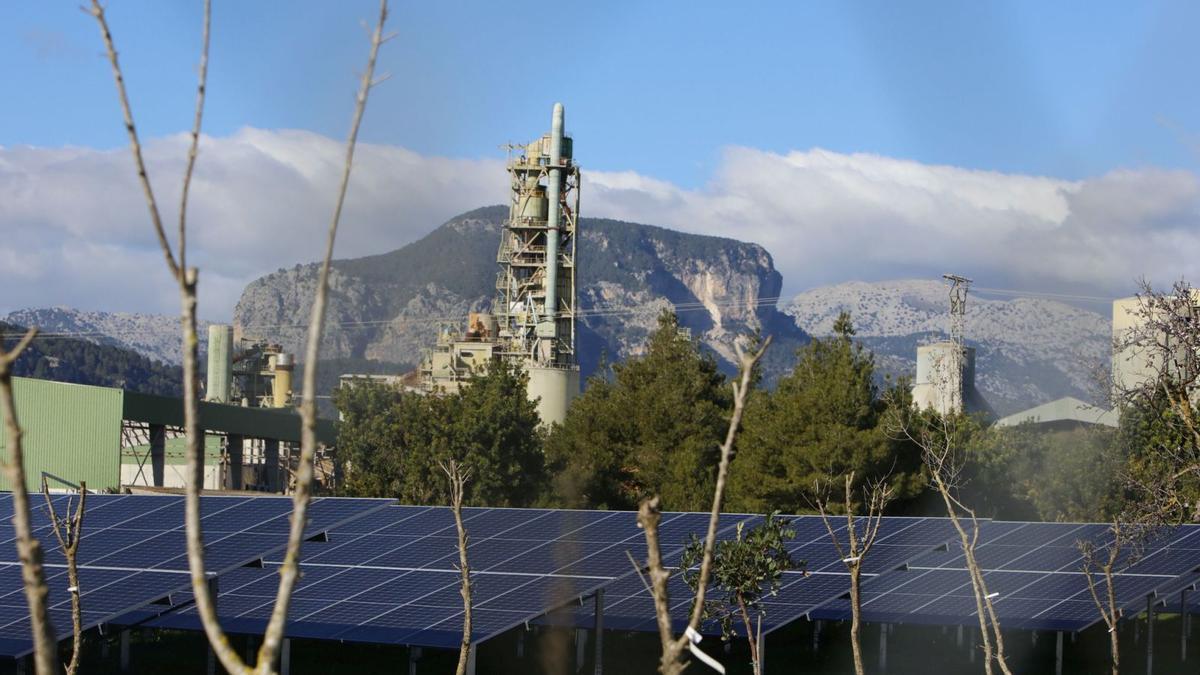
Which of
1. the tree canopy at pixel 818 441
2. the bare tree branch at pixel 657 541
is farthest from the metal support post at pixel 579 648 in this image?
the bare tree branch at pixel 657 541

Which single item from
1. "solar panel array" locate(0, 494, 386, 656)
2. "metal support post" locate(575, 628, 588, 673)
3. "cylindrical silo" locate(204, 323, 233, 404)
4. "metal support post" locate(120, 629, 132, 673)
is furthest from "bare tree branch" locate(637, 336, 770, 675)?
"cylindrical silo" locate(204, 323, 233, 404)

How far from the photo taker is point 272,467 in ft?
192

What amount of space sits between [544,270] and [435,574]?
4153 centimetres

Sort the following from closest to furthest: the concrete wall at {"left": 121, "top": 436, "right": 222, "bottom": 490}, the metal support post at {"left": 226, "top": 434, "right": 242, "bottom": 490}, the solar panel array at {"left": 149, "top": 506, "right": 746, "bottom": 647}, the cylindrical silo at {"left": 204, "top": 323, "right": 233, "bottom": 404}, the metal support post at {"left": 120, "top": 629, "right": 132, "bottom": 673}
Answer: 1. the solar panel array at {"left": 149, "top": 506, "right": 746, "bottom": 647}
2. the metal support post at {"left": 120, "top": 629, "right": 132, "bottom": 673}
3. the metal support post at {"left": 226, "top": 434, "right": 242, "bottom": 490}
4. the concrete wall at {"left": 121, "top": 436, "right": 222, "bottom": 490}
5. the cylindrical silo at {"left": 204, "top": 323, "right": 233, "bottom": 404}

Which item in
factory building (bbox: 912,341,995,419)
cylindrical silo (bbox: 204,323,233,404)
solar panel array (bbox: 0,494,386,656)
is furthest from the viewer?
cylindrical silo (bbox: 204,323,233,404)

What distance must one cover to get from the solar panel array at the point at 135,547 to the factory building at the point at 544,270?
3241cm

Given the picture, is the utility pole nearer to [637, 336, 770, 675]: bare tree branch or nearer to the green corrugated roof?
the green corrugated roof

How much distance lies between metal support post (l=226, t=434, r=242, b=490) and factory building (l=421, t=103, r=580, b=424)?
40.2 feet

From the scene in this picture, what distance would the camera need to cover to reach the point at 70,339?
12094 centimetres

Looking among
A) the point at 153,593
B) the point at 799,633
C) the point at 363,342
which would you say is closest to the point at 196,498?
the point at 153,593

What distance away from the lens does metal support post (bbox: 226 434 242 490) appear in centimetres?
5166

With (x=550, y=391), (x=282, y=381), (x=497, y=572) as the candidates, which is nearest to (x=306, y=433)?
(x=497, y=572)

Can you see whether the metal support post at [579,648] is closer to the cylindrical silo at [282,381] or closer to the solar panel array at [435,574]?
the solar panel array at [435,574]

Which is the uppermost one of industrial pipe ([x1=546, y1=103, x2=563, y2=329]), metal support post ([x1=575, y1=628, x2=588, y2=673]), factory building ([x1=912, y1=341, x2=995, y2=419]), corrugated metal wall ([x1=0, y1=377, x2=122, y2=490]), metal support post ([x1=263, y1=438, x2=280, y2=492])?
industrial pipe ([x1=546, y1=103, x2=563, y2=329])
